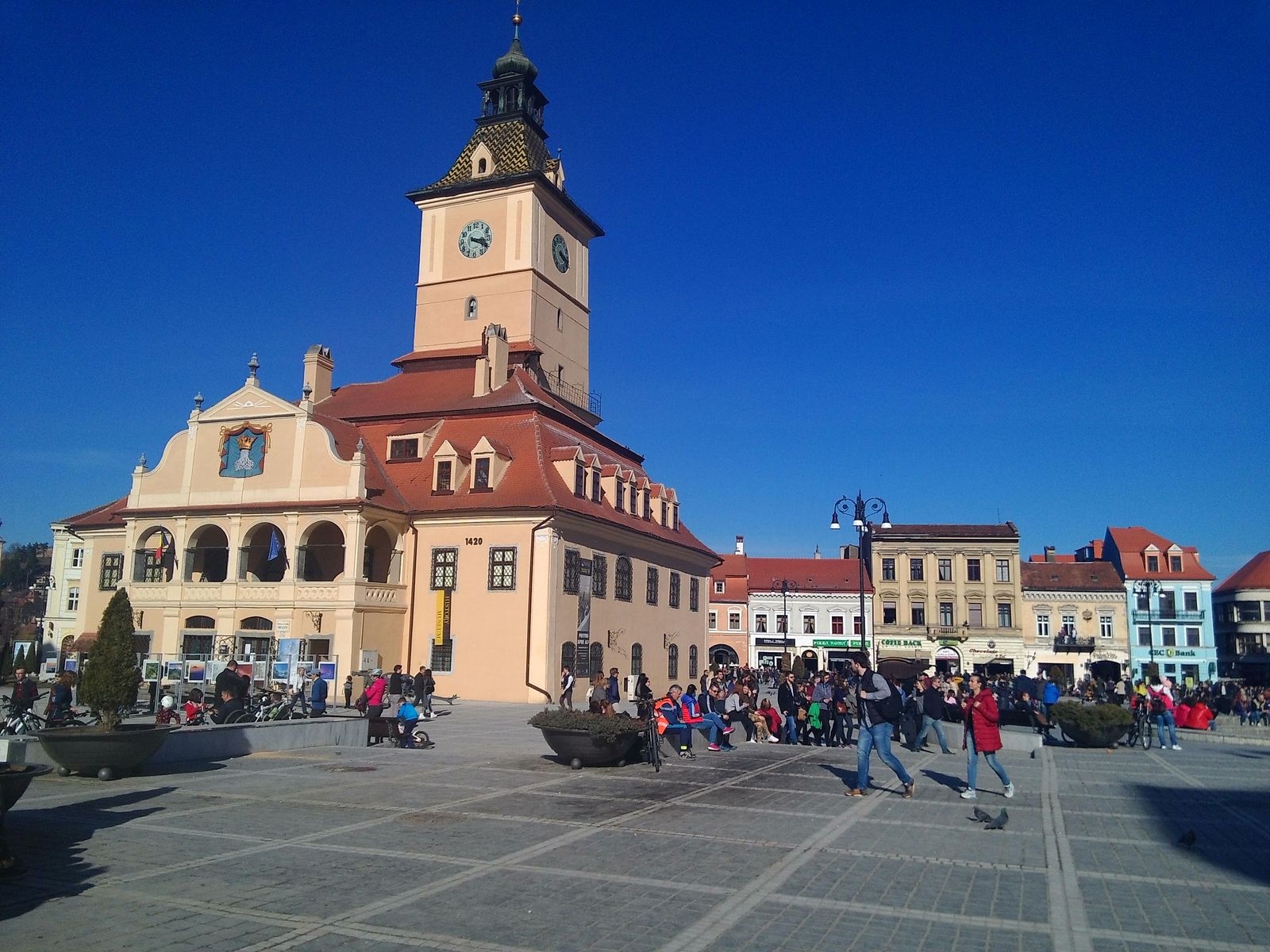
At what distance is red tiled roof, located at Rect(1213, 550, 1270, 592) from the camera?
71.5m

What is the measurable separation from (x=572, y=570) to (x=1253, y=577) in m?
61.4

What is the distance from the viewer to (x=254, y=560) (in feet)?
124

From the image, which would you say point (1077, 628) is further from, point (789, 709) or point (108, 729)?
point (108, 729)

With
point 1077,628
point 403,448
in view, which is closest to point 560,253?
point 403,448

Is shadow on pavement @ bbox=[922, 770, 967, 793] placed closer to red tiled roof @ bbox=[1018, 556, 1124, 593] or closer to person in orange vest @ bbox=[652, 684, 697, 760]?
person in orange vest @ bbox=[652, 684, 697, 760]

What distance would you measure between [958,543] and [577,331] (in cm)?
3241

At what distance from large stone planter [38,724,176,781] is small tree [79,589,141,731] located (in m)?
0.36

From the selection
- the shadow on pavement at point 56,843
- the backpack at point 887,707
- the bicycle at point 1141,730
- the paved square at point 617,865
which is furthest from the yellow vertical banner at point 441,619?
the backpack at point 887,707

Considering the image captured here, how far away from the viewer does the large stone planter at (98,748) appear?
44.3 feet

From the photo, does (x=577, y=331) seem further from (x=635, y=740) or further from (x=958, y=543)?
(x=635, y=740)

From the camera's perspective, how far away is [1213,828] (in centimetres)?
1218

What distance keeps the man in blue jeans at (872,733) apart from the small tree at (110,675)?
415 inches

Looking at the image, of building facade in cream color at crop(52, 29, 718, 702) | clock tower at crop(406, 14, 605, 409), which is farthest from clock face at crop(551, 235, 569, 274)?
building facade in cream color at crop(52, 29, 718, 702)

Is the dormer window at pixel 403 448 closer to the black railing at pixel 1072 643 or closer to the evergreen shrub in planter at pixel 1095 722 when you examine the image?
the evergreen shrub in planter at pixel 1095 722
